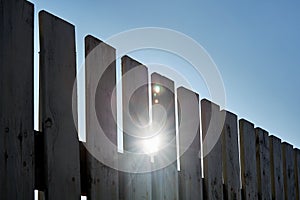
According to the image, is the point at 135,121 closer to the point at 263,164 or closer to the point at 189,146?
the point at 189,146

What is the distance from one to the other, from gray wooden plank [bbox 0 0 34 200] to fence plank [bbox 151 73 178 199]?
1.01 meters

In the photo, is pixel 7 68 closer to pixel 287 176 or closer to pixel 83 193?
pixel 83 193

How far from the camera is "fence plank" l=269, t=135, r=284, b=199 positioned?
470 centimetres

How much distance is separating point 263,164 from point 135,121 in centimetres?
178

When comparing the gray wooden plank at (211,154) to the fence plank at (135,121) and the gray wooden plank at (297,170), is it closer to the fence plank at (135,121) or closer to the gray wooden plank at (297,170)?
the fence plank at (135,121)

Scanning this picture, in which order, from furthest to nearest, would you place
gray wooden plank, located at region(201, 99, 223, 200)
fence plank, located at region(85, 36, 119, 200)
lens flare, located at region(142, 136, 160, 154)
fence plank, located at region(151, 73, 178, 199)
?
gray wooden plank, located at region(201, 99, 223, 200) → fence plank, located at region(151, 73, 178, 199) → lens flare, located at region(142, 136, 160, 154) → fence plank, located at region(85, 36, 119, 200)

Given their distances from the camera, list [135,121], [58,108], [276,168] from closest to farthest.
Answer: [58,108] → [135,121] → [276,168]

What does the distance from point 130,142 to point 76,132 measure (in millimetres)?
453

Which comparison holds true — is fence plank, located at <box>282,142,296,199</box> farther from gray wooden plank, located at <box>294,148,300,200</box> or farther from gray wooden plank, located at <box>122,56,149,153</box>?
gray wooden plank, located at <box>122,56,149,153</box>

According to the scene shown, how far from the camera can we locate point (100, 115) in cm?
286

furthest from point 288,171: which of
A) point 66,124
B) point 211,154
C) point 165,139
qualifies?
point 66,124

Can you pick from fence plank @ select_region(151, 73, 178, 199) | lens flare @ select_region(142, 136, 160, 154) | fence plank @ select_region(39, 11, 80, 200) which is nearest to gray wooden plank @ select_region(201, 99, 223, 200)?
fence plank @ select_region(151, 73, 178, 199)

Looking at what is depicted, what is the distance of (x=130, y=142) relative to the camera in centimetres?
308

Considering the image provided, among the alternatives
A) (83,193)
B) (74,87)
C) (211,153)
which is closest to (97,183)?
(83,193)
